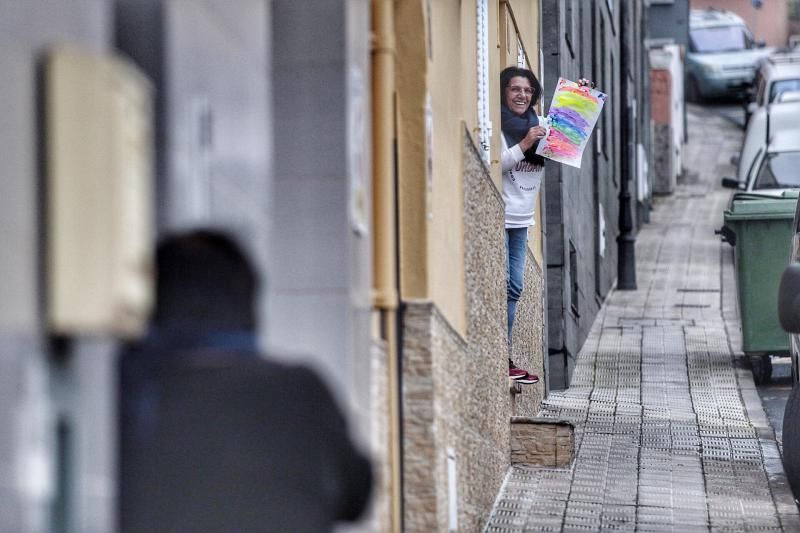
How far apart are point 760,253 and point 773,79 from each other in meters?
22.5

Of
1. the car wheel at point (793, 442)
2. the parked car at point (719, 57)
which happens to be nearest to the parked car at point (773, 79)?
the parked car at point (719, 57)

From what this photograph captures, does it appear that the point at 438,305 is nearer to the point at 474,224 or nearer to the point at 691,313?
the point at 474,224

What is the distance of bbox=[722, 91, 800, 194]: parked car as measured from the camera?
22.2m

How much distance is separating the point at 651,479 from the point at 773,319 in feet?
17.5

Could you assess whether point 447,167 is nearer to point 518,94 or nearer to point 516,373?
point 518,94

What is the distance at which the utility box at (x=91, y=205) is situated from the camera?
10.2ft

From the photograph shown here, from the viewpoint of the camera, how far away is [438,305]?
6.97 meters

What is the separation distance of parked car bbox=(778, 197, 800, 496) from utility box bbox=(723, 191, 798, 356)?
129 inches

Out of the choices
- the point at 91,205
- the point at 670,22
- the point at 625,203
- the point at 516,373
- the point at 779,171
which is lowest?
the point at 516,373

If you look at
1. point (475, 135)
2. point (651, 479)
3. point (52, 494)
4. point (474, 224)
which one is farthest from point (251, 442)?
point (651, 479)

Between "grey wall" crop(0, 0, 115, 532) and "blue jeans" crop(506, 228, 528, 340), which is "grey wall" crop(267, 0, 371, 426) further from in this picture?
"blue jeans" crop(506, 228, 528, 340)

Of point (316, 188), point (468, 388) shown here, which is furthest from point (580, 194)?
point (316, 188)

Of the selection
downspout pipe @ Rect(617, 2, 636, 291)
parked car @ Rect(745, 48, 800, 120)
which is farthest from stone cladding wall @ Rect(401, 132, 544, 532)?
parked car @ Rect(745, 48, 800, 120)

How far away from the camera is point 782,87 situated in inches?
1436
